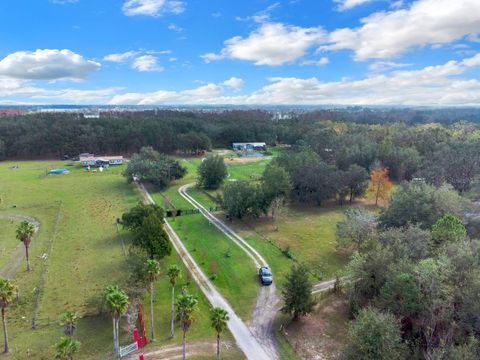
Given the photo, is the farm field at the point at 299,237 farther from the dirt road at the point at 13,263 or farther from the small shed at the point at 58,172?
the small shed at the point at 58,172

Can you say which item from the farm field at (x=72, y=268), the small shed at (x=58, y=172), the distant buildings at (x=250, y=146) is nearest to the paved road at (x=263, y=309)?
the farm field at (x=72, y=268)

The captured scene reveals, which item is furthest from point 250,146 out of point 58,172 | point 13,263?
point 13,263

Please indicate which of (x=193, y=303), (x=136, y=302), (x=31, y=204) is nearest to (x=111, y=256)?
(x=136, y=302)

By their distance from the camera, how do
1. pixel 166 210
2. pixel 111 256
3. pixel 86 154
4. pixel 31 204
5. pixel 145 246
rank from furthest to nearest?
pixel 86 154 < pixel 31 204 < pixel 166 210 < pixel 111 256 < pixel 145 246

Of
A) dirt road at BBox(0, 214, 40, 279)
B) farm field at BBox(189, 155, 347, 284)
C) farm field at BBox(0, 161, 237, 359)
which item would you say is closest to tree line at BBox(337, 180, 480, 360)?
farm field at BBox(189, 155, 347, 284)

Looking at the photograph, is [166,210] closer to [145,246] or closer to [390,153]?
[145,246]

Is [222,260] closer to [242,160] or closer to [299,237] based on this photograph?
[299,237]
